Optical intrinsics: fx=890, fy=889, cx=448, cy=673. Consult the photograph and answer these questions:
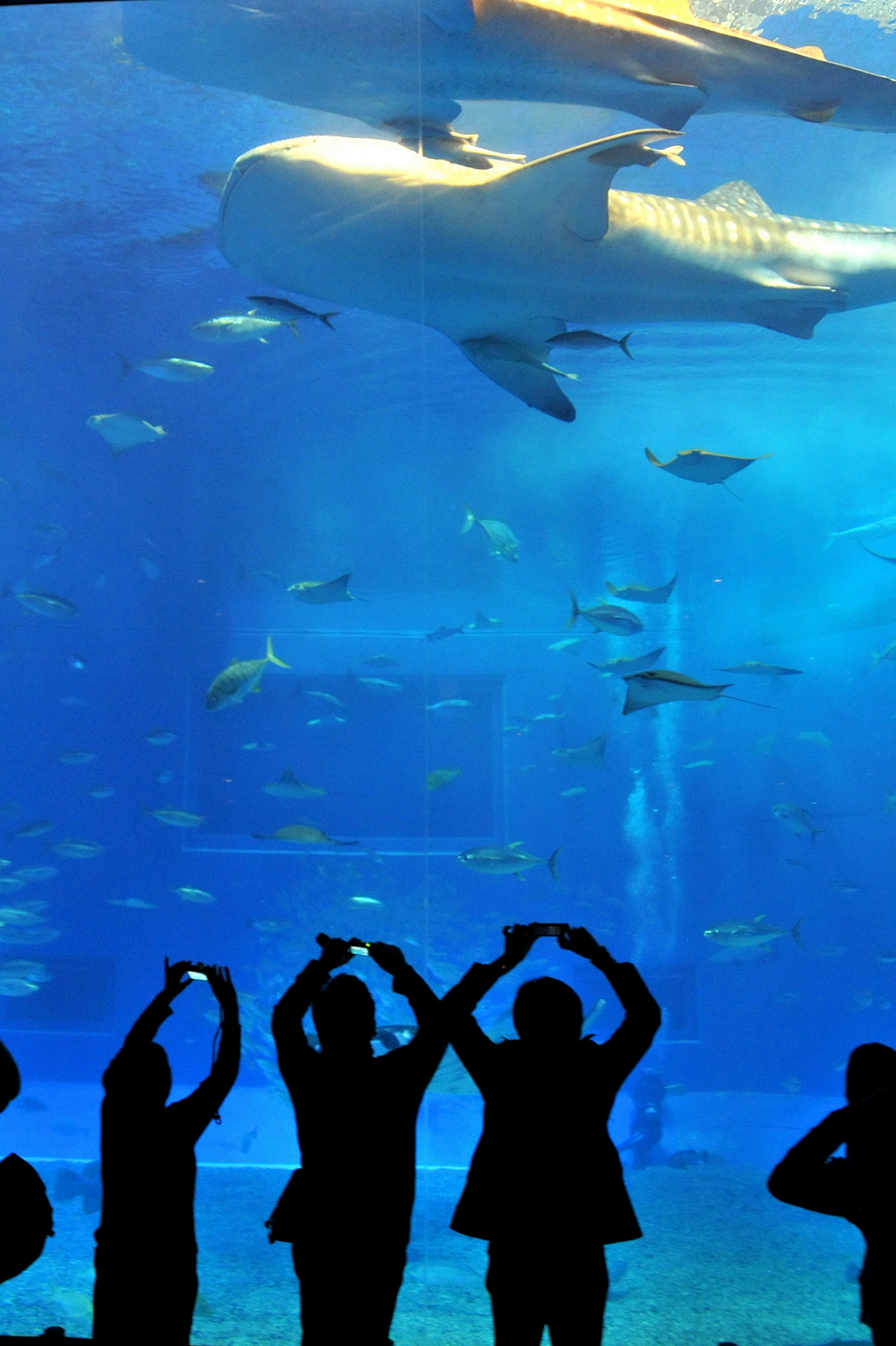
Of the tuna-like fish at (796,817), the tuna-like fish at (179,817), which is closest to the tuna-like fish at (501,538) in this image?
the tuna-like fish at (179,817)

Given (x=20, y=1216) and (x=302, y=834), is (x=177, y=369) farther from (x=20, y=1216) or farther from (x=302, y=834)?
(x=20, y=1216)

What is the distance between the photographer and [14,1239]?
162 cm

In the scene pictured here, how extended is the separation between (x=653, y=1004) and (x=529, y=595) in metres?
16.7

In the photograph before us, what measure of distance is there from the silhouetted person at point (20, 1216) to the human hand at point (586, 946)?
108cm

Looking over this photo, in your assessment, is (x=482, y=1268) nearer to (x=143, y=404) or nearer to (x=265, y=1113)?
(x=265, y=1113)

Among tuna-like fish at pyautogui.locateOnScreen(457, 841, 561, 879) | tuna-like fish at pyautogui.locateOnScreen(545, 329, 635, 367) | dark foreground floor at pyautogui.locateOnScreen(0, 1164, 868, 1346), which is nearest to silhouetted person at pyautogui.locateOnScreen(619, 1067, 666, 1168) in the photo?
dark foreground floor at pyautogui.locateOnScreen(0, 1164, 868, 1346)

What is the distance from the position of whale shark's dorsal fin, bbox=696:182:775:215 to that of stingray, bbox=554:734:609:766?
5849mm

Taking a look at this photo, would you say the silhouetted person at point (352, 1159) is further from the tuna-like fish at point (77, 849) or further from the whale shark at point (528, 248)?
the tuna-like fish at point (77, 849)

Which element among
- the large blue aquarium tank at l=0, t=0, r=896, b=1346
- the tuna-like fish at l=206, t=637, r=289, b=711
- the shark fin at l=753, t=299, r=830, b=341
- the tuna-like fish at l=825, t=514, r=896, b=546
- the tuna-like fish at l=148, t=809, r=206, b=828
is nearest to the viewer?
the large blue aquarium tank at l=0, t=0, r=896, b=1346

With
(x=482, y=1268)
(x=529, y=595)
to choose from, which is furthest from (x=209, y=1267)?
(x=529, y=595)

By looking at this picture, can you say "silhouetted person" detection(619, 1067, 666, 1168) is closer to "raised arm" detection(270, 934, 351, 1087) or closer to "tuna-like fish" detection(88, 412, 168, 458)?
"tuna-like fish" detection(88, 412, 168, 458)

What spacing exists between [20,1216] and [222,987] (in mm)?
535

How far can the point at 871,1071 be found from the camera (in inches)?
66.2

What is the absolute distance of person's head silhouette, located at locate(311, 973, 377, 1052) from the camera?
1.75 metres
